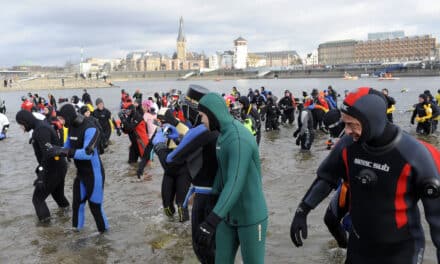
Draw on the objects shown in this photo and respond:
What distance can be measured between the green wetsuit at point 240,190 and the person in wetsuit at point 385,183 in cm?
77

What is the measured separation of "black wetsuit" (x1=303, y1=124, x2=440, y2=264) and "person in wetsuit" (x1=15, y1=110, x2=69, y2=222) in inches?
185

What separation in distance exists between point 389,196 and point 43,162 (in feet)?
17.4

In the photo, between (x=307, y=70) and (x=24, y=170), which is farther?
(x=307, y=70)

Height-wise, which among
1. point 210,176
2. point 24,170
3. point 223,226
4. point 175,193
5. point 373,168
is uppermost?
point 373,168

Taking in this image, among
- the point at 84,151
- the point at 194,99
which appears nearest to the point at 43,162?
the point at 84,151

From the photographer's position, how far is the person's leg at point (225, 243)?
11.7 ft

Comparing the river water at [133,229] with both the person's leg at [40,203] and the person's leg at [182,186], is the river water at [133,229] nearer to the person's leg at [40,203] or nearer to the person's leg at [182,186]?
the person's leg at [40,203]

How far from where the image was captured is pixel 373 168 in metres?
2.69

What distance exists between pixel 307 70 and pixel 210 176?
13213 cm

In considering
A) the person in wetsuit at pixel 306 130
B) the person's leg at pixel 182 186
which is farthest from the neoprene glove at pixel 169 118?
the person in wetsuit at pixel 306 130

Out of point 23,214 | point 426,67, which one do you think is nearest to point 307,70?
point 426,67

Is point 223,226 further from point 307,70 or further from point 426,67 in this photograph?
point 307,70

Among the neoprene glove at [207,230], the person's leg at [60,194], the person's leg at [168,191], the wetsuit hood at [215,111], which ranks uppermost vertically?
the wetsuit hood at [215,111]

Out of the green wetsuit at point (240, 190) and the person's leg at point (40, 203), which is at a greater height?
the green wetsuit at point (240, 190)
